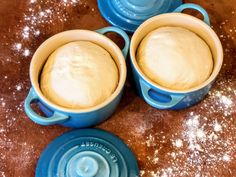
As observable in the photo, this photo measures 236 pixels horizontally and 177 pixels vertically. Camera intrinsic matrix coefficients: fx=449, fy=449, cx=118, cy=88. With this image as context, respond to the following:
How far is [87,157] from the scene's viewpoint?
83 centimetres

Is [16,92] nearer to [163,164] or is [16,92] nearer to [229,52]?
[163,164]

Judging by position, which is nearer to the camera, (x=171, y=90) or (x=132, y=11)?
(x=171, y=90)

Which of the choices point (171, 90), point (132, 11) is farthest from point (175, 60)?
point (132, 11)

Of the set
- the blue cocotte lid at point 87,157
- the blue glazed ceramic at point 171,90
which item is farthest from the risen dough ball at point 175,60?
the blue cocotte lid at point 87,157

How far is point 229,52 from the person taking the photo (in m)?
1.01

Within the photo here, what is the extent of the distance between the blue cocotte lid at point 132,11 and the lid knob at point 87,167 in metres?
0.33

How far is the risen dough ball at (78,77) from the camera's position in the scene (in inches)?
33.6

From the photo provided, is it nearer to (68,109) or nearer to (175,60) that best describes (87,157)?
(68,109)

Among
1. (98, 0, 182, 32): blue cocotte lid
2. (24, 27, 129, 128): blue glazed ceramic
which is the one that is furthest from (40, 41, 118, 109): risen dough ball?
(98, 0, 182, 32): blue cocotte lid

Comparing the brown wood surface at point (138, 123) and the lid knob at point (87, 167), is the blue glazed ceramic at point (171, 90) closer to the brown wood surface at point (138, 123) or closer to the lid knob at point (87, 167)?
the brown wood surface at point (138, 123)

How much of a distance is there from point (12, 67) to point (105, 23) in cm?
23

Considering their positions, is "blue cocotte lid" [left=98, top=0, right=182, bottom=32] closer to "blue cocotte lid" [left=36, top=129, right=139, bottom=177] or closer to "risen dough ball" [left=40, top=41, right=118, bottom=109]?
"risen dough ball" [left=40, top=41, right=118, bottom=109]

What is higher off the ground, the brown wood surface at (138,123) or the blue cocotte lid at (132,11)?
the blue cocotte lid at (132,11)

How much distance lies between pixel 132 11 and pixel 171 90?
25cm
